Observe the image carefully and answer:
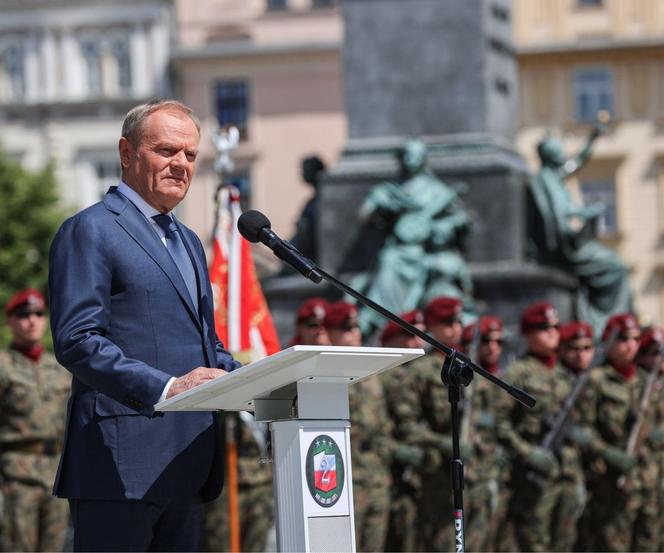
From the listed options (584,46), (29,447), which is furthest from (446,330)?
(584,46)

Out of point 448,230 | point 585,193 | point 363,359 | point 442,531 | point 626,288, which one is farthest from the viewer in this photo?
point 585,193

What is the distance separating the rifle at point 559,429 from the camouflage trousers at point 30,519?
281 centimetres

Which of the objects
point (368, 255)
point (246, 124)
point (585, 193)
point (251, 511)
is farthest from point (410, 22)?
point (246, 124)

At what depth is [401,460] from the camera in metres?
11.1

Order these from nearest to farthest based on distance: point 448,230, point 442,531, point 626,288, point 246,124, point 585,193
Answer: point 442,531 → point 448,230 → point 626,288 → point 585,193 → point 246,124

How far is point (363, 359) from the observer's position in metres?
4.91

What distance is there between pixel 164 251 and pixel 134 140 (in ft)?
1.05

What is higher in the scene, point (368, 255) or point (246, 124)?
point (246, 124)

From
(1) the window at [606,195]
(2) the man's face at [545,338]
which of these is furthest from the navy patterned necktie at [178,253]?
(1) the window at [606,195]

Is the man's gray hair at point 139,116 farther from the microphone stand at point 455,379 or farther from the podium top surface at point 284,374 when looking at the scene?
the podium top surface at point 284,374

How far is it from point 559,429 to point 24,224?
29277 mm

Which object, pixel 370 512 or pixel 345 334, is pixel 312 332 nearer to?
pixel 345 334

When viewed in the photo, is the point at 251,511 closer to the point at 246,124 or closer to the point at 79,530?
the point at 79,530

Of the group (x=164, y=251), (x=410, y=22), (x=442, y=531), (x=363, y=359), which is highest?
(x=410, y=22)
